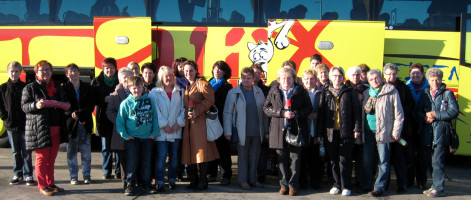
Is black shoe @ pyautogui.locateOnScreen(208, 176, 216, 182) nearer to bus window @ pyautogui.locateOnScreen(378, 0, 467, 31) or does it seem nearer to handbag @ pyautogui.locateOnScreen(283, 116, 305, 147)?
handbag @ pyautogui.locateOnScreen(283, 116, 305, 147)

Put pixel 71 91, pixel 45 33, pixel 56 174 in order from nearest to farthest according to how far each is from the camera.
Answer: pixel 71 91
pixel 56 174
pixel 45 33

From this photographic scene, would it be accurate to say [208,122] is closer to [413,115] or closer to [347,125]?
[347,125]

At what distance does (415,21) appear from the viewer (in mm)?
8070

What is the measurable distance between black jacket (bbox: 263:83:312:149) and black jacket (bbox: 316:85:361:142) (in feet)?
0.81

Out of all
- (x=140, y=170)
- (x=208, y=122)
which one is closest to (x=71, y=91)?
(x=140, y=170)

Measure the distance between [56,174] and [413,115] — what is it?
570cm

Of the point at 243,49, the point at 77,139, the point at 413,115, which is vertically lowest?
the point at 77,139

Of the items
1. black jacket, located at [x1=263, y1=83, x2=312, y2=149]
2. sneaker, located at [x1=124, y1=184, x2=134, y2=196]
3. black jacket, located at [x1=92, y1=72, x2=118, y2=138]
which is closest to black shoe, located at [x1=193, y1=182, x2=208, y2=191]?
sneaker, located at [x1=124, y1=184, x2=134, y2=196]

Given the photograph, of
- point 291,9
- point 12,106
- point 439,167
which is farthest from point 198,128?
point 291,9

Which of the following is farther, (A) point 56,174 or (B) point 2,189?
(A) point 56,174

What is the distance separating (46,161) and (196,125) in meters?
2.07

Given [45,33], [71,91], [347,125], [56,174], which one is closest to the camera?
[347,125]

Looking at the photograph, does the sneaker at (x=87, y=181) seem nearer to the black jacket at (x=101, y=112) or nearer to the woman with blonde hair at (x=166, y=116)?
the black jacket at (x=101, y=112)

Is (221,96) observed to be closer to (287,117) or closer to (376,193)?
(287,117)
